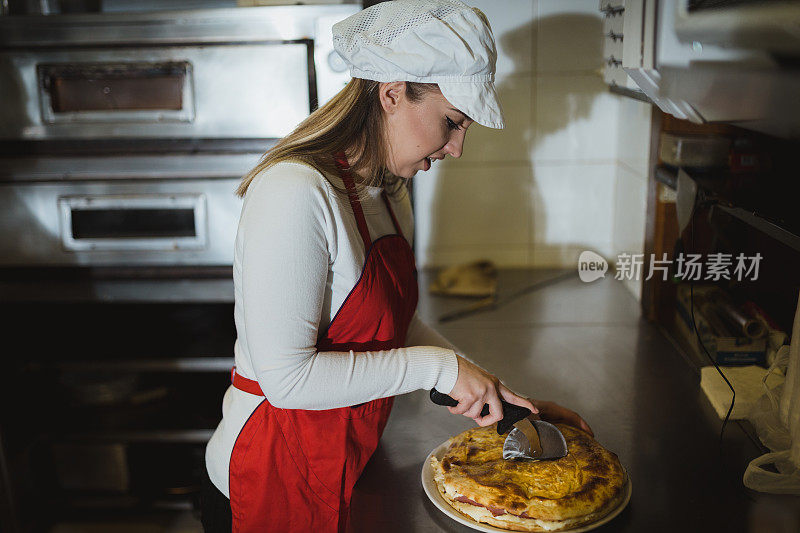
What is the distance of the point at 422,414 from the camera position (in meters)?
1.26

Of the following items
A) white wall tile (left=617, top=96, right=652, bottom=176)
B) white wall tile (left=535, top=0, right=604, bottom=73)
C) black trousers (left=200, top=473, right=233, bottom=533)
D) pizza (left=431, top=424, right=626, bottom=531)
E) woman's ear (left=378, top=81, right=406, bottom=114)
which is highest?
white wall tile (left=535, top=0, right=604, bottom=73)

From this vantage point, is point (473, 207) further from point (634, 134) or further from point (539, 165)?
point (634, 134)

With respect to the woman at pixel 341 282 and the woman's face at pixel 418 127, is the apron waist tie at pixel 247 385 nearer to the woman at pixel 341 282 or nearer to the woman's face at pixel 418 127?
the woman at pixel 341 282

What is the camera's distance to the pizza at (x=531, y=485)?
0.90m

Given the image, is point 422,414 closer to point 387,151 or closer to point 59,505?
point 387,151

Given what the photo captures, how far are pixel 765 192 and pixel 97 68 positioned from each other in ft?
4.78

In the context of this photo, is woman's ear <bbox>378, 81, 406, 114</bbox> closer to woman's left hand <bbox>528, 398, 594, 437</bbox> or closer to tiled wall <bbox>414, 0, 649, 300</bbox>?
woman's left hand <bbox>528, 398, 594, 437</bbox>

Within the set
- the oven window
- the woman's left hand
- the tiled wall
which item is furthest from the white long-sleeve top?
the tiled wall

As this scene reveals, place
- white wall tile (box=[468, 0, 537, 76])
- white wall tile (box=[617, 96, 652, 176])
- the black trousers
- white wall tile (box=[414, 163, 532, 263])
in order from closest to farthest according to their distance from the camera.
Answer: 1. the black trousers
2. white wall tile (box=[617, 96, 652, 176])
3. white wall tile (box=[468, 0, 537, 76])
4. white wall tile (box=[414, 163, 532, 263])

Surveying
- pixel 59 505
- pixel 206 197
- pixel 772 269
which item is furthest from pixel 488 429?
pixel 59 505

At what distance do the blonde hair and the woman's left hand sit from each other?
46cm

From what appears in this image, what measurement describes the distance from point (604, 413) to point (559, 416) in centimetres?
14

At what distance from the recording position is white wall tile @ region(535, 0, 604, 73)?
1851 mm

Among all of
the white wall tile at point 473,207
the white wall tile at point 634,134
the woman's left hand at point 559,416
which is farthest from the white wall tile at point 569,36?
the woman's left hand at point 559,416
